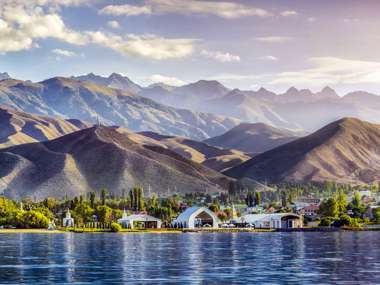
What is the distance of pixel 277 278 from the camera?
249 ft

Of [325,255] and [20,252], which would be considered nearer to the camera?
[325,255]

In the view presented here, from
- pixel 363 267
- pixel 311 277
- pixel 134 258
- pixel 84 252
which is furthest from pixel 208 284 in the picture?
pixel 84 252

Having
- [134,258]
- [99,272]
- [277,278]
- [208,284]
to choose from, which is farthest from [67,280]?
[134,258]

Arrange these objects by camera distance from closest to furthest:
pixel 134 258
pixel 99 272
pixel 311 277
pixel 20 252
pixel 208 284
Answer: pixel 208 284
pixel 311 277
pixel 99 272
pixel 134 258
pixel 20 252

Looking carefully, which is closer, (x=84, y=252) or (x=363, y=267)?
(x=363, y=267)

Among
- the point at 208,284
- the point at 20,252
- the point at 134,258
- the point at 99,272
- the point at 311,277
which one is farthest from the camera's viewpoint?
the point at 20,252

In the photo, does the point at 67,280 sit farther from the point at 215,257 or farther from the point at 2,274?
the point at 215,257

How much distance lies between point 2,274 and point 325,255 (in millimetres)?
46275

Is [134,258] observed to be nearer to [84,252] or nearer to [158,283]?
[84,252]

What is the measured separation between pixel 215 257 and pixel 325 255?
597 inches

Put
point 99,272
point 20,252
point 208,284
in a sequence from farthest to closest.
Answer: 1. point 20,252
2. point 99,272
3. point 208,284

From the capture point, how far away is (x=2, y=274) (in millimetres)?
80125

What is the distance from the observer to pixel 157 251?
12056 cm

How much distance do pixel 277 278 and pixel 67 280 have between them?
66.1 feet
